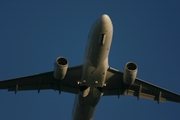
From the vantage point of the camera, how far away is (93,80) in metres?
23.4

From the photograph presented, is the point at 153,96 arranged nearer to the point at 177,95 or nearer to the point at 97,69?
the point at 177,95

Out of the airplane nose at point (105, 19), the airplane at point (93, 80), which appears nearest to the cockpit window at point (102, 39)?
the airplane at point (93, 80)

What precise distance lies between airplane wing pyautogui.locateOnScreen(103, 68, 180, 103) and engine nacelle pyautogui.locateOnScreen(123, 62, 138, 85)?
1258mm

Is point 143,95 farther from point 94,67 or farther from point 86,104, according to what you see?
point 94,67

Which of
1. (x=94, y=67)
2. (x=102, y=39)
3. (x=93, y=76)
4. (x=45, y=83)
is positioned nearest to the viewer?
(x=102, y=39)

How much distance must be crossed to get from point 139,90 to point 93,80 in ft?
16.4

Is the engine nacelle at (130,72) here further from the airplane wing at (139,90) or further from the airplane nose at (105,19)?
the airplane nose at (105,19)

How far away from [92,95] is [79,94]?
1078 mm

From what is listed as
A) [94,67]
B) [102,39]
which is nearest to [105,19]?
[102,39]

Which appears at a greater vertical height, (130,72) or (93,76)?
(130,72)

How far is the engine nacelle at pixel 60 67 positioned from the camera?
2308 centimetres

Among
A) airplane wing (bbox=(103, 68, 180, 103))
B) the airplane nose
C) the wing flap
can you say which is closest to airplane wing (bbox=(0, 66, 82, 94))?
airplane wing (bbox=(103, 68, 180, 103))

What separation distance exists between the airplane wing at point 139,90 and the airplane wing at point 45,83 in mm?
2847

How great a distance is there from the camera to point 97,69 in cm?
2286
